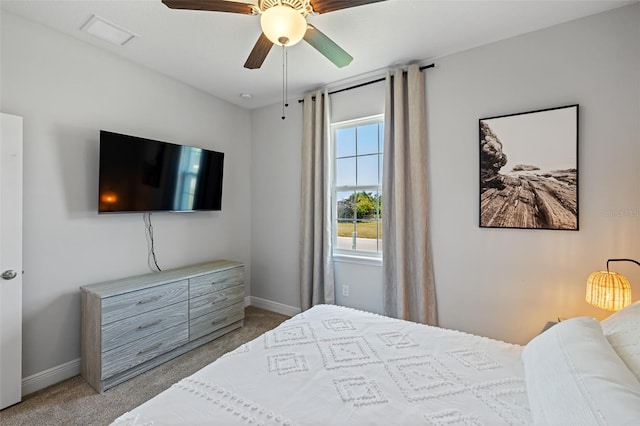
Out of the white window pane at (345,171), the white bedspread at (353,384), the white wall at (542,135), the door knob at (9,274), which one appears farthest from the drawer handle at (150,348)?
the white window pane at (345,171)

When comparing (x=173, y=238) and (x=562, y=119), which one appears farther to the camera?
(x=173, y=238)

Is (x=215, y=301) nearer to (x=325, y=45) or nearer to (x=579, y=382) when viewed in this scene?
(x=325, y=45)

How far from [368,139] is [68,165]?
277cm

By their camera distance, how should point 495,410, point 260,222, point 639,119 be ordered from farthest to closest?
point 260,222, point 639,119, point 495,410

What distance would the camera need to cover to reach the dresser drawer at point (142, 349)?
6.89 ft

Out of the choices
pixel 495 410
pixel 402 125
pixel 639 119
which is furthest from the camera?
pixel 402 125

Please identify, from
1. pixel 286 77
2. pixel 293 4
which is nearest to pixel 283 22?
pixel 293 4

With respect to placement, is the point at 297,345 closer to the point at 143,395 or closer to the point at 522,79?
the point at 143,395

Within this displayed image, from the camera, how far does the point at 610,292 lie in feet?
5.59

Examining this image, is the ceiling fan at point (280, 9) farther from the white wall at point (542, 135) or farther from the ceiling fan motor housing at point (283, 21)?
the white wall at point (542, 135)

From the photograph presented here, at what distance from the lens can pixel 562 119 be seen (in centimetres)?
210

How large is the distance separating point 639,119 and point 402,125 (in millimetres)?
1610

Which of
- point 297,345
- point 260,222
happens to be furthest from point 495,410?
point 260,222

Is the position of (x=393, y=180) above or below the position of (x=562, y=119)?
below
